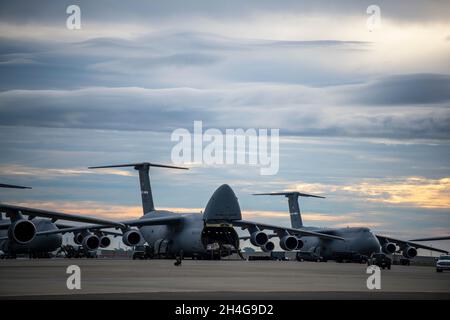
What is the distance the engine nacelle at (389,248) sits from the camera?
3807 inches

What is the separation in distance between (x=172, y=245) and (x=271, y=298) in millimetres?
58493

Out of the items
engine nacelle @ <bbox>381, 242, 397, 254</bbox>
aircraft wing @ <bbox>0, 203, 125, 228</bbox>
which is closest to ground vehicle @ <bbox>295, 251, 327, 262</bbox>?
engine nacelle @ <bbox>381, 242, 397, 254</bbox>

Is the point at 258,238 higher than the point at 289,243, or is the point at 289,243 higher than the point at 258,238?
the point at 258,238

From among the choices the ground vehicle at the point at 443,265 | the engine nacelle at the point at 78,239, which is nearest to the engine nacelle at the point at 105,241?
the engine nacelle at the point at 78,239

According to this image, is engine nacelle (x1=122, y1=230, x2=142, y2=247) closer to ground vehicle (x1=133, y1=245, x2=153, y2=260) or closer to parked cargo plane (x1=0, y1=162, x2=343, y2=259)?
parked cargo plane (x1=0, y1=162, x2=343, y2=259)

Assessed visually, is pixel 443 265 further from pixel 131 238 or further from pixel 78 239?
pixel 78 239

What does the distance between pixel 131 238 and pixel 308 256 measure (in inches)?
955

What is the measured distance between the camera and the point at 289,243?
8944 cm

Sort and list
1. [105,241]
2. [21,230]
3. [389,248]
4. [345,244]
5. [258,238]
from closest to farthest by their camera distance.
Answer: [21,230]
[258,238]
[345,244]
[105,241]
[389,248]

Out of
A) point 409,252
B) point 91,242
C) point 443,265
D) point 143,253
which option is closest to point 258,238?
point 143,253

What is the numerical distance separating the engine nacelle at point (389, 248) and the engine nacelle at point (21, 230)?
5580 cm

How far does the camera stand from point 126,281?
36562 mm
